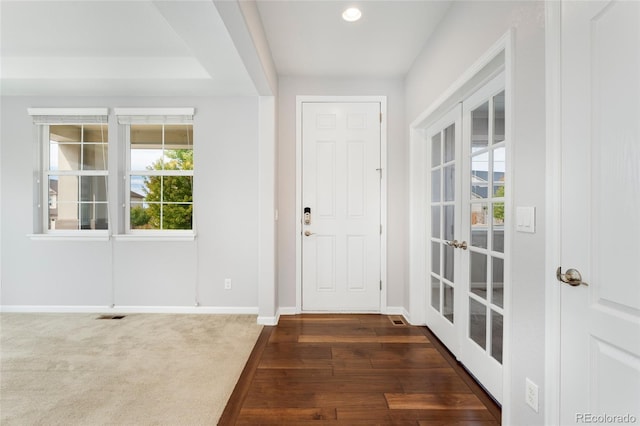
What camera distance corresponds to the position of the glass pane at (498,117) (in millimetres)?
1728

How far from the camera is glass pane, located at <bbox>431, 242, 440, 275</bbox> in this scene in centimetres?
257

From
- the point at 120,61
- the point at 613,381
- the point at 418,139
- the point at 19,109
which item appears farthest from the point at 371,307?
the point at 19,109

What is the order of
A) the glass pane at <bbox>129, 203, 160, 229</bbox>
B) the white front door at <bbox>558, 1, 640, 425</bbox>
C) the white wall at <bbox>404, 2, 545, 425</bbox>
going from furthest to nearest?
1. the glass pane at <bbox>129, 203, 160, 229</bbox>
2. the white wall at <bbox>404, 2, 545, 425</bbox>
3. the white front door at <bbox>558, 1, 640, 425</bbox>

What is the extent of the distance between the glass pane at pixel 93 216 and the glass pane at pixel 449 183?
3745 mm

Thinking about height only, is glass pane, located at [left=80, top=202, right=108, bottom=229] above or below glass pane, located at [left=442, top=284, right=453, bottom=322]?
above

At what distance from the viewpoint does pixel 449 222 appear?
7.73 ft

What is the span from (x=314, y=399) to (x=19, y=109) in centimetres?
446

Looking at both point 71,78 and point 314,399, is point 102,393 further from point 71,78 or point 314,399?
point 71,78

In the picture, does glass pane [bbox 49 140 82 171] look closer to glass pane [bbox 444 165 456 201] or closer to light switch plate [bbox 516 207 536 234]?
glass pane [bbox 444 165 456 201]

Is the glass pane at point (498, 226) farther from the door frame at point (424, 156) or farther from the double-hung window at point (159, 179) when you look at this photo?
the double-hung window at point (159, 179)

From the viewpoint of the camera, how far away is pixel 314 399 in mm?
1762

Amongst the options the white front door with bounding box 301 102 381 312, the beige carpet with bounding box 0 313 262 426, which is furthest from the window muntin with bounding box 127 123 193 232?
the white front door with bounding box 301 102 381 312

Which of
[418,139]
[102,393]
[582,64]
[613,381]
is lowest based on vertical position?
[102,393]

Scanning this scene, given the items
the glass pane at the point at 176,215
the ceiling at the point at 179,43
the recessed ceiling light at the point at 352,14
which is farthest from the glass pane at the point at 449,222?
the glass pane at the point at 176,215
